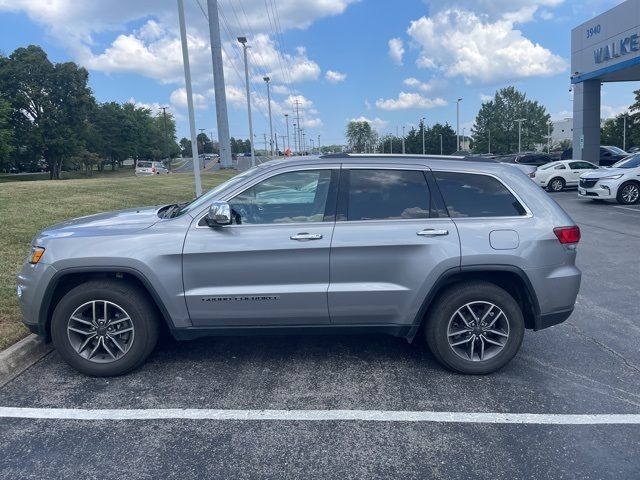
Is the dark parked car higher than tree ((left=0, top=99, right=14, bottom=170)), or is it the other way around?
tree ((left=0, top=99, right=14, bottom=170))

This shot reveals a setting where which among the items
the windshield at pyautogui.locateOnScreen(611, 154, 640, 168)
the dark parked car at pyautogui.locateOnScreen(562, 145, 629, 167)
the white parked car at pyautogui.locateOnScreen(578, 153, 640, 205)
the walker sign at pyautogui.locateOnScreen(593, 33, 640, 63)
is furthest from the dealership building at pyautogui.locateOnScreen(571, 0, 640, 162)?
the white parked car at pyautogui.locateOnScreen(578, 153, 640, 205)

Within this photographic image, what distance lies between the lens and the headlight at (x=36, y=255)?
4184 mm

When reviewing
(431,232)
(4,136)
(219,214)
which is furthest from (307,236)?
(4,136)

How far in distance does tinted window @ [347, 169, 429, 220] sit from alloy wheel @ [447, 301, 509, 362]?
0.86 metres

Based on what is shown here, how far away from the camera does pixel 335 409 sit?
3.75 m

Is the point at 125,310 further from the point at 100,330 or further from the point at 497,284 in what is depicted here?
the point at 497,284

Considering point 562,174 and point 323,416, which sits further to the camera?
point 562,174

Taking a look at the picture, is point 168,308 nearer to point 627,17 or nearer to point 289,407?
point 289,407

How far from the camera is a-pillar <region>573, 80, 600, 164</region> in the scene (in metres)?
28.3

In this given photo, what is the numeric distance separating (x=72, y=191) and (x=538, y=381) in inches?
596

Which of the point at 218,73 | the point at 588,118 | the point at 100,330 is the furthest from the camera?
the point at 218,73

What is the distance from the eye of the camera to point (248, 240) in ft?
13.5

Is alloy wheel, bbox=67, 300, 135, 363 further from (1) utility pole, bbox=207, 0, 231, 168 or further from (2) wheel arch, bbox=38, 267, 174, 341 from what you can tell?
(1) utility pole, bbox=207, 0, 231, 168

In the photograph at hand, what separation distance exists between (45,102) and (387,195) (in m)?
59.7
